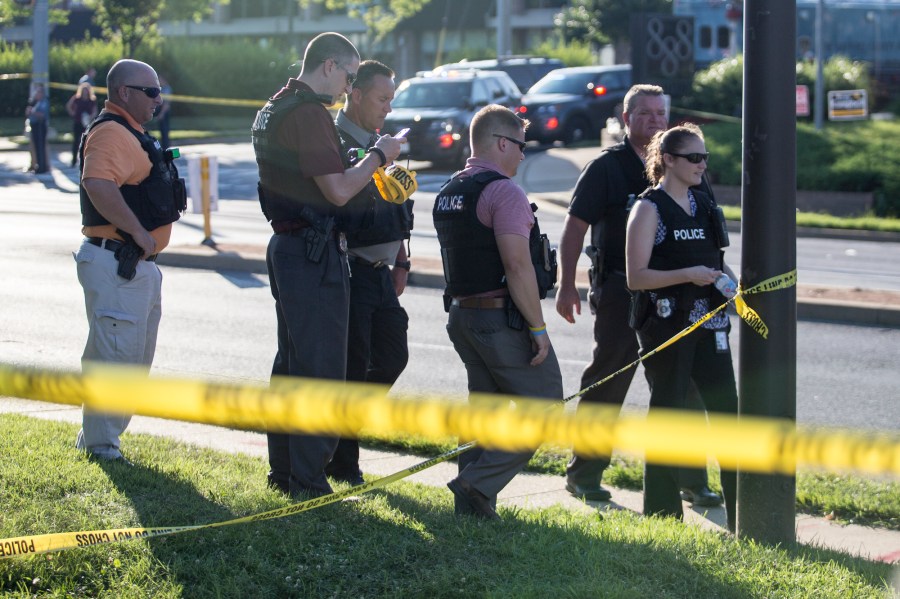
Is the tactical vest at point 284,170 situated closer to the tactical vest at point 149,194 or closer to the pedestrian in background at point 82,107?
the tactical vest at point 149,194

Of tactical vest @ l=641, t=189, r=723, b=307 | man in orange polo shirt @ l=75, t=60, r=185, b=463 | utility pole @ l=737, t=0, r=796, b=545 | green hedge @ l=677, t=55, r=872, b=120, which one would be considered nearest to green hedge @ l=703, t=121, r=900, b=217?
green hedge @ l=677, t=55, r=872, b=120

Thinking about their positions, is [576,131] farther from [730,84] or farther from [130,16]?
[130,16]

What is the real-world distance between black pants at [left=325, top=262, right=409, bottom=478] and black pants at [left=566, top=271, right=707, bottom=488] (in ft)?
3.40

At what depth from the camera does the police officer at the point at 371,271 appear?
5596 mm

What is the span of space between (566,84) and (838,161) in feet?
29.7

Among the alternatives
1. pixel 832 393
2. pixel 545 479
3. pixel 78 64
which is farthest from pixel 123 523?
pixel 78 64

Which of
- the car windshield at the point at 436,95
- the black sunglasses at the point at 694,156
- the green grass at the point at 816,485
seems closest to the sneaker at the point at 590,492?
the green grass at the point at 816,485

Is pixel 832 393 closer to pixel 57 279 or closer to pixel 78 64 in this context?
pixel 57 279

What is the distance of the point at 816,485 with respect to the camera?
6.23 metres

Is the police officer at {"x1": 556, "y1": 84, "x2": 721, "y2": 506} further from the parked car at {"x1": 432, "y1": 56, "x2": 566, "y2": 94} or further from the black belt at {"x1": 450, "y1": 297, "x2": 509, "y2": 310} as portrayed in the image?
the parked car at {"x1": 432, "y1": 56, "x2": 566, "y2": 94}

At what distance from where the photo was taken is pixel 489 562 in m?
4.38

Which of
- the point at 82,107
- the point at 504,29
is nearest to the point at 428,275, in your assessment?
the point at 82,107

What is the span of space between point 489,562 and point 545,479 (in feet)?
7.11

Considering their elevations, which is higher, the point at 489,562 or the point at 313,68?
the point at 313,68
